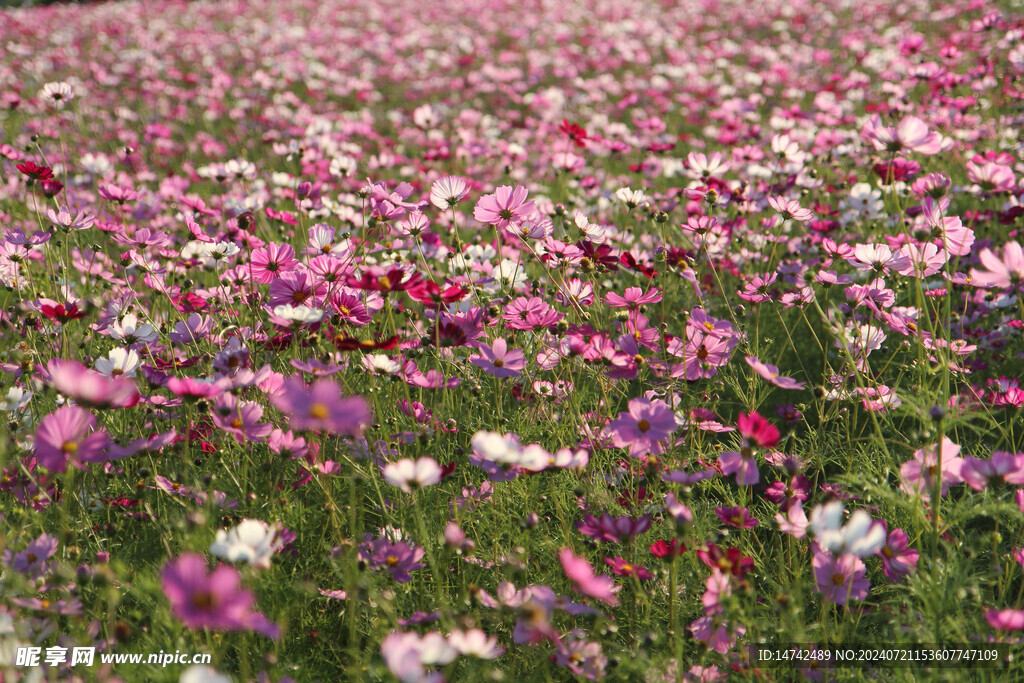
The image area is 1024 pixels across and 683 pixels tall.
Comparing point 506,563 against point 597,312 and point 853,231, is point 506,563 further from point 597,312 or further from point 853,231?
point 853,231

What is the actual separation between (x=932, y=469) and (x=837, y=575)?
0.29m

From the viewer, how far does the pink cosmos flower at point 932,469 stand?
113 cm

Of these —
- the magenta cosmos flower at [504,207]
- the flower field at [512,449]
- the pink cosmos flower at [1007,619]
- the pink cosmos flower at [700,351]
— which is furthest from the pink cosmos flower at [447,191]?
the pink cosmos flower at [1007,619]

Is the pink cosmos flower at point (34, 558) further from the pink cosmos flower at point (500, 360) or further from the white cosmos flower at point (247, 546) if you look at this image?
the pink cosmos flower at point (500, 360)

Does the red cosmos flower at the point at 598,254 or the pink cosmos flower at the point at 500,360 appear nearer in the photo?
the pink cosmos flower at the point at 500,360

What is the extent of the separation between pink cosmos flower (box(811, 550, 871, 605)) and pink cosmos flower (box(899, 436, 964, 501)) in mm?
168

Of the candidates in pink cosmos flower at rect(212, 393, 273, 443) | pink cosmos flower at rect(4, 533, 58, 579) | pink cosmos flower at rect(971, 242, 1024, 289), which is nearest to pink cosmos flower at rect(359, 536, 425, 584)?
pink cosmos flower at rect(212, 393, 273, 443)

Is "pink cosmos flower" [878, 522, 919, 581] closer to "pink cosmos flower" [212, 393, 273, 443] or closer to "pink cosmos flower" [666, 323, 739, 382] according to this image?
"pink cosmos flower" [666, 323, 739, 382]

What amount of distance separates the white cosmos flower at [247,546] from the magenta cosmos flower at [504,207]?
0.84 metres

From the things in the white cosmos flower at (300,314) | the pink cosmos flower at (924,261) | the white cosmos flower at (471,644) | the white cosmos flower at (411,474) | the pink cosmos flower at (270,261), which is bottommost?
the white cosmos flower at (471,644)

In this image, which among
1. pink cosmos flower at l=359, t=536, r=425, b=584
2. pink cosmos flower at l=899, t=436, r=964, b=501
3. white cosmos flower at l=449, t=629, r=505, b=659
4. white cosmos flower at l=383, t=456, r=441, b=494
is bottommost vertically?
white cosmos flower at l=449, t=629, r=505, b=659

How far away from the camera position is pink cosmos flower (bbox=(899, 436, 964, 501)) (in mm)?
1133

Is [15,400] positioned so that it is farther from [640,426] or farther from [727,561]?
[727,561]

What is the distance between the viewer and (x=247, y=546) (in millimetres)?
980
